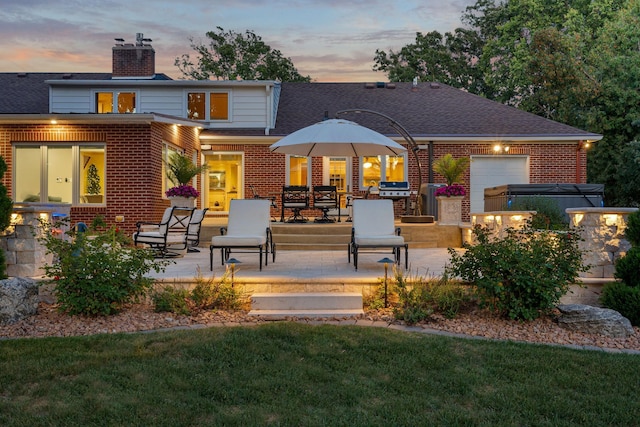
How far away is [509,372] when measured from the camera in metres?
4.26

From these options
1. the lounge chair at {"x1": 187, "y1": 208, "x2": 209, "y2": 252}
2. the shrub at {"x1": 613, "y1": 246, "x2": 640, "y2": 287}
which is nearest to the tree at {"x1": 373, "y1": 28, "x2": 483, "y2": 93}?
the lounge chair at {"x1": 187, "y1": 208, "x2": 209, "y2": 252}

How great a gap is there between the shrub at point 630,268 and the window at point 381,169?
461 inches

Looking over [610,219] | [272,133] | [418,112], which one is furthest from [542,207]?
[272,133]

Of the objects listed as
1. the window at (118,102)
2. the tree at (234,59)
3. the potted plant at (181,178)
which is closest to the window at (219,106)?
the window at (118,102)

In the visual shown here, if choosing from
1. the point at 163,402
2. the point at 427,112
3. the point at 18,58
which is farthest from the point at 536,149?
the point at 18,58

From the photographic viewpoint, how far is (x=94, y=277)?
5.73 metres

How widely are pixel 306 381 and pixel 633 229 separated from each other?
4.10 metres

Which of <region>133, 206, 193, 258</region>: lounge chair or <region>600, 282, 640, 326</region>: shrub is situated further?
<region>133, 206, 193, 258</region>: lounge chair

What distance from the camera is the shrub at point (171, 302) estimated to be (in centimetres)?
592

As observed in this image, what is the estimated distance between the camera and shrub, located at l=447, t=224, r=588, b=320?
5.59 meters

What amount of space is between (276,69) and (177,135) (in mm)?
17467

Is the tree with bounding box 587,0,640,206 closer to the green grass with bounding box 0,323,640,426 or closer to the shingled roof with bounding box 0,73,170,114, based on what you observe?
the shingled roof with bounding box 0,73,170,114

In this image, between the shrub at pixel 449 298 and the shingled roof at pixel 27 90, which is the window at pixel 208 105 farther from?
the shrub at pixel 449 298

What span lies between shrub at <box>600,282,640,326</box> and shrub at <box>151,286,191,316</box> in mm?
4354
